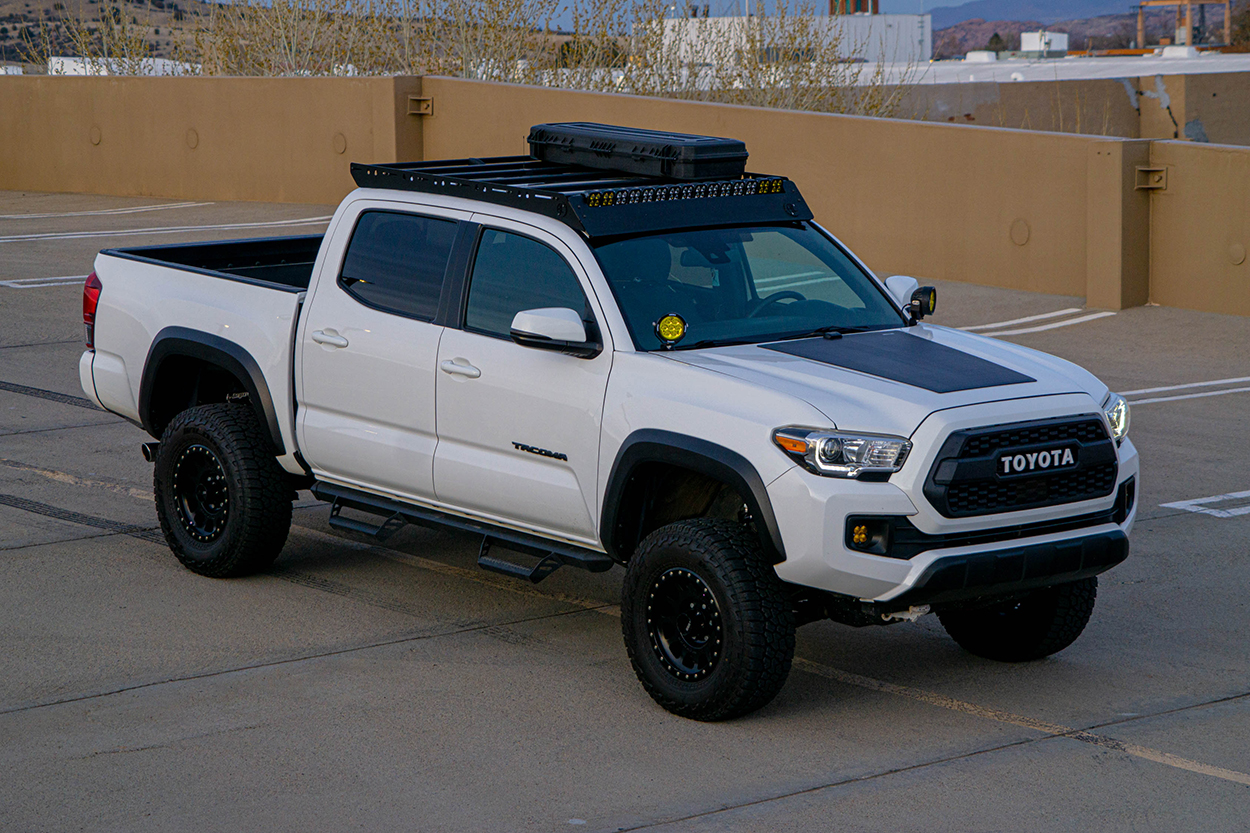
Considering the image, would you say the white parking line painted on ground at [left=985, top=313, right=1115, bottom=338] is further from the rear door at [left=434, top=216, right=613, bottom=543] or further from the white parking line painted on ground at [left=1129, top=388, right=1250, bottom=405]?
the rear door at [left=434, top=216, right=613, bottom=543]

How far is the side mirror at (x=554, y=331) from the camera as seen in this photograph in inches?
240

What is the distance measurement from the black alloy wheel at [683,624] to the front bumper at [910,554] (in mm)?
360

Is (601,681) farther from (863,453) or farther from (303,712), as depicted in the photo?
(863,453)

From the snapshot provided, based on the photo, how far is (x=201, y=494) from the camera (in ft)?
25.8

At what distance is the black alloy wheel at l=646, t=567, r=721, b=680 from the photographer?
19.2 ft

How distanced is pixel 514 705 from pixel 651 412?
1.25 metres

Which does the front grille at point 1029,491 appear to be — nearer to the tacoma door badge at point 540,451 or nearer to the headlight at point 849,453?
the headlight at point 849,453

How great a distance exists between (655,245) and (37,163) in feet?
78.2

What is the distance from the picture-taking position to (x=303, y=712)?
602cm

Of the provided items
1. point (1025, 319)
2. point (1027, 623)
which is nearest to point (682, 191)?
point (1027, 623)

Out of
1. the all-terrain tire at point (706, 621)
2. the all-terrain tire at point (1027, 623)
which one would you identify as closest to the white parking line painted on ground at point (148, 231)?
the all-terrain tire at point (1027, 623)

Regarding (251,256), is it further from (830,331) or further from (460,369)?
(830,331)

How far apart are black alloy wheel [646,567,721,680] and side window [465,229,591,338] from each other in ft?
4.07

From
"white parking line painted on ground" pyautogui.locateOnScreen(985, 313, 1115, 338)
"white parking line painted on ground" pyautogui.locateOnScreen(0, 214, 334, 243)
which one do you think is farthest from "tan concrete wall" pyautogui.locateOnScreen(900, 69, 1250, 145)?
"white parking line painted on ground" pyautogui.locateOnScreen(985, 313, 1115, 338)
